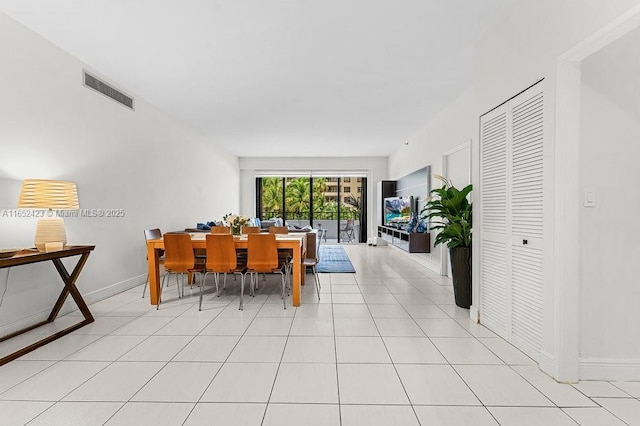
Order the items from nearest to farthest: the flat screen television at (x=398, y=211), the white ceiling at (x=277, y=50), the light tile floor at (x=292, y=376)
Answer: the light tile floor at (x=292, y=376) < the white ceiling at (x=277, y=50) < the flat screen television at (x=398, y=211)

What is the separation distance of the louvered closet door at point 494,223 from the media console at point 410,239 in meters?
2.81

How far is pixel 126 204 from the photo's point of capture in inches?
185

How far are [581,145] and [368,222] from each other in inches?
341

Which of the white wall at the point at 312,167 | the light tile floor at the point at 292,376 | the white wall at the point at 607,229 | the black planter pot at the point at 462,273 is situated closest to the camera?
the light tile floor at the point at 292,376

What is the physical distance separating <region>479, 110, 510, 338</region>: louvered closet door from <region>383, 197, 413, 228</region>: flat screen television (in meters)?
4.09

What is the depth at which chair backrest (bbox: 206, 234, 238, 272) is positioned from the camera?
12.8 ft

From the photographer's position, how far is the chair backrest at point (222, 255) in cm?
389

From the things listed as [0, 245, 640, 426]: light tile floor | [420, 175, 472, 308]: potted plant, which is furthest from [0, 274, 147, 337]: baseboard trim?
[420, 175, 472, 308]: potted plant

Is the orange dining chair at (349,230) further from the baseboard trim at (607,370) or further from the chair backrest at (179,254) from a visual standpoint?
the baseboard trim at (607,370)

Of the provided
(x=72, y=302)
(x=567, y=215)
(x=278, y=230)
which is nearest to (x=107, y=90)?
(x=72, y=302)

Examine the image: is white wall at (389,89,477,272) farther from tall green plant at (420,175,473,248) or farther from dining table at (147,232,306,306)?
dining table at (147,232,306,306)

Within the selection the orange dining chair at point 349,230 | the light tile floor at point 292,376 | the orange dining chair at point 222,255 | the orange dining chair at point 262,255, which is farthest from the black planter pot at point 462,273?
the orange dining chair at point 349,230

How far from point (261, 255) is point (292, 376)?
1856 millimetres

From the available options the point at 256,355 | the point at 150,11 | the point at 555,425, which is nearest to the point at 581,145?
Result: the point at 555,425
